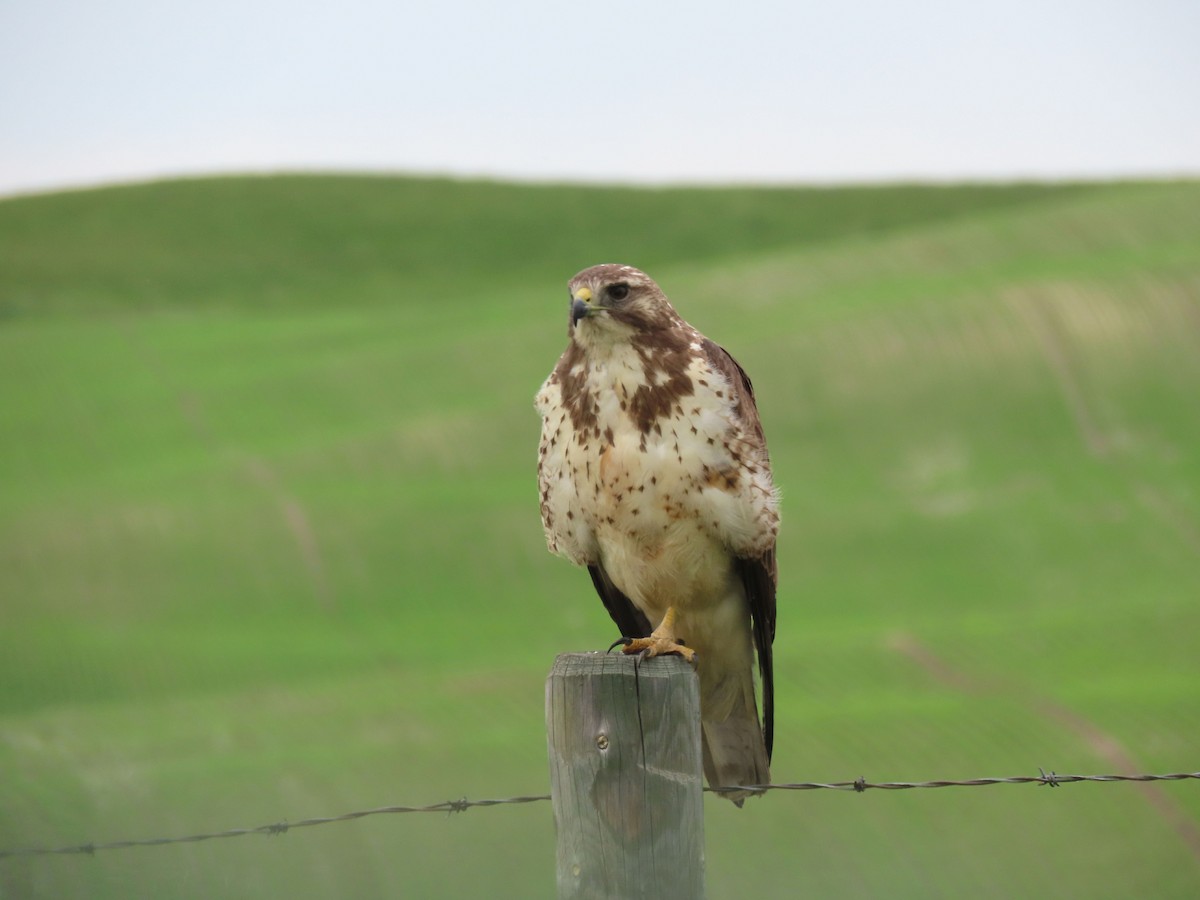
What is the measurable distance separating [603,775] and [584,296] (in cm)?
220

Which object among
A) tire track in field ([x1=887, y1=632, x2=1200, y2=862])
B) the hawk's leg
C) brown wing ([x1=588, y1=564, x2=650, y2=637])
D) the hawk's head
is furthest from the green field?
the hawk's head

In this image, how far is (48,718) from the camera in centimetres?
1766

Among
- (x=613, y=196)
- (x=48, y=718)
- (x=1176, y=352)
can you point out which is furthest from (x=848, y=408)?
(x=613, y=196)

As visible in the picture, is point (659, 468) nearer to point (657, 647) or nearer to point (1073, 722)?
point (657, 647)

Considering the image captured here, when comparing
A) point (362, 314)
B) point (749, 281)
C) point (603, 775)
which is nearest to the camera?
point (603, 775)

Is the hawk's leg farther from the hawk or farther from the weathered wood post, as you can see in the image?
the weathered wood post

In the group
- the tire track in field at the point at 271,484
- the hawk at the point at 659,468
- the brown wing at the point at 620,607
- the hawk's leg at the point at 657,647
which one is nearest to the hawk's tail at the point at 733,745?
the hawk at the point at 659,468

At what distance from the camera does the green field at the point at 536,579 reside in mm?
13930

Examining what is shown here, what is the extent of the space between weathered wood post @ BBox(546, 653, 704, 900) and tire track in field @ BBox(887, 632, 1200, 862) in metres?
11.9

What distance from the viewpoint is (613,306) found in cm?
576

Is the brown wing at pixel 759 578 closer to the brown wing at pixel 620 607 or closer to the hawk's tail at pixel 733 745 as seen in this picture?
the hawk's tail at pixel 733 745

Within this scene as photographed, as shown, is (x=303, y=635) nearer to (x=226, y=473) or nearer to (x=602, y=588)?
(x=226, y=473)

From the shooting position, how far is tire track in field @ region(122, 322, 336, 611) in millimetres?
21469

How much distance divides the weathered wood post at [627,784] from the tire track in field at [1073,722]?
11934 mm
